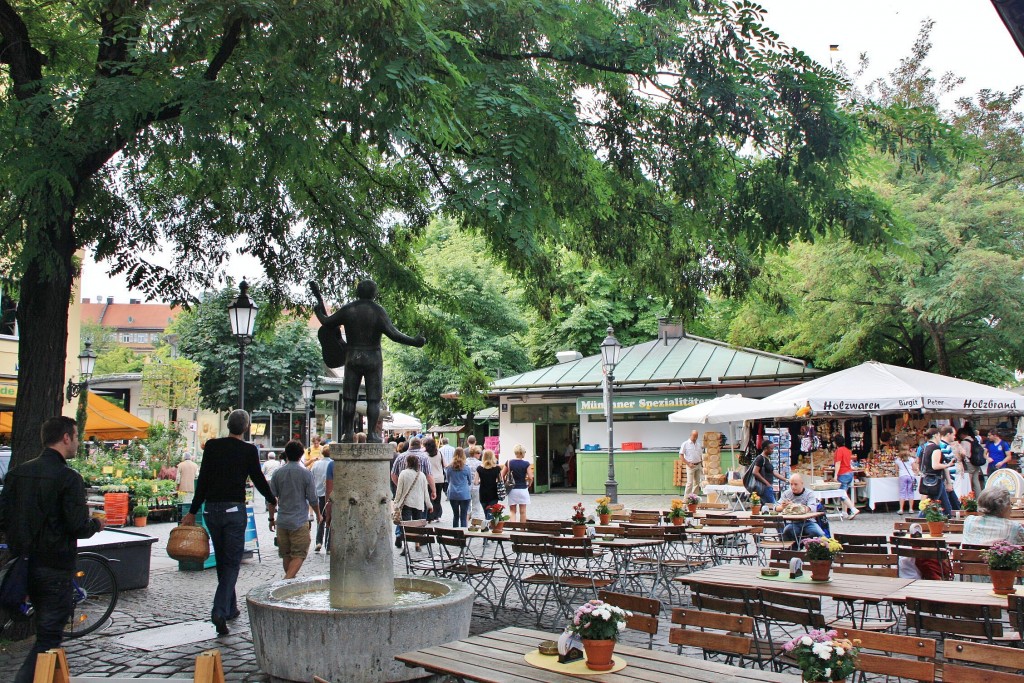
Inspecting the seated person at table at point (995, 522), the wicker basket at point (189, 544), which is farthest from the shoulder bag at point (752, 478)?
the wicker basket at point (189, 544)

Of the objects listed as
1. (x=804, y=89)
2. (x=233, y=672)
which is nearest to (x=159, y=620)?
(x=233, y=672)

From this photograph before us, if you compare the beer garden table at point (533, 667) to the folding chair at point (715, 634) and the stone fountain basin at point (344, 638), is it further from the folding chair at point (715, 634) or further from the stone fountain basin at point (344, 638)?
the stone fountain basin at point (344, 638)

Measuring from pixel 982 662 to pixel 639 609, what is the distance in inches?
76.5

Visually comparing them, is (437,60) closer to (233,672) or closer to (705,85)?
(705,85)

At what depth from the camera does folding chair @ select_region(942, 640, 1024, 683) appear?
4113 millimetres

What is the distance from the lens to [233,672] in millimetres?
6855

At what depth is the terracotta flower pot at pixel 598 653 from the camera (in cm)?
450

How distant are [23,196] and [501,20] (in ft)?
13.5

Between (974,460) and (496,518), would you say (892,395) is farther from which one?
(496,518)

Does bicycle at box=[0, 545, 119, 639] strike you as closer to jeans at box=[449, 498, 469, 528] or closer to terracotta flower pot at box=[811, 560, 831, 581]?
terracotta flower pot at box=[811, 560, 831, 581]

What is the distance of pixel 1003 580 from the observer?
20.6 feet

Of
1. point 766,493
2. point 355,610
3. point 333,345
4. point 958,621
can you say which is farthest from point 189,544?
point 766,493

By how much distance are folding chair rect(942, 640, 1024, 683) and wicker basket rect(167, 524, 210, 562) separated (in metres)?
5.90

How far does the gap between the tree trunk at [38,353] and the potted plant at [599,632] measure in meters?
5.83
